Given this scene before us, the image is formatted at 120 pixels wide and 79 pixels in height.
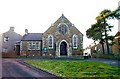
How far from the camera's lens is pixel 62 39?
187 ft

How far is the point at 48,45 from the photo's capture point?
188 feet

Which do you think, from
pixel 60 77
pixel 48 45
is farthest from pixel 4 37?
pixel 60 77

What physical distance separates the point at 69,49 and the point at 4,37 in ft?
66.8

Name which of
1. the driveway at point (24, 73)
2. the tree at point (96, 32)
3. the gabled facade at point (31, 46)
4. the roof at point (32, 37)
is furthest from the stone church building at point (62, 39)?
the driveway at point (24, 73)

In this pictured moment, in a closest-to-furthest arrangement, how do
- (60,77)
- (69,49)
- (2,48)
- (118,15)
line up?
(60,77) → (118,15) → (69,49) → (2,48)

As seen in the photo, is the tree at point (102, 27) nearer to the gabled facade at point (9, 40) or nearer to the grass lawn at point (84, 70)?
the grass lawn at point (84, 70)

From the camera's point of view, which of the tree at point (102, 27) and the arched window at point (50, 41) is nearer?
the tree at point (102, 27)

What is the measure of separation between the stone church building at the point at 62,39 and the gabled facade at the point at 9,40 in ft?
43.8

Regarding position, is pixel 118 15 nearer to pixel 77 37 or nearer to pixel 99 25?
pixel 99 25

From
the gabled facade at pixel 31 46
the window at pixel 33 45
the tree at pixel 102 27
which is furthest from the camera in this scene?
the window at pixel 33 45

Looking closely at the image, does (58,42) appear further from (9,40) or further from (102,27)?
(9,40)

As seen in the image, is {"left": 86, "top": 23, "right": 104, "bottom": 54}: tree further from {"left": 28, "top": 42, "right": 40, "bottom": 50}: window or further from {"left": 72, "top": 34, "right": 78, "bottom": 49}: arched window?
{"left": 28, "top": 42, "right": 40, "bottom": 50}: window

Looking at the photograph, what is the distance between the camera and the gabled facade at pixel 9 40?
6700 cm

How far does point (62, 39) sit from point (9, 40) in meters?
18.5
